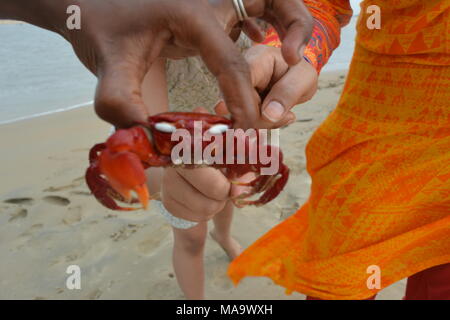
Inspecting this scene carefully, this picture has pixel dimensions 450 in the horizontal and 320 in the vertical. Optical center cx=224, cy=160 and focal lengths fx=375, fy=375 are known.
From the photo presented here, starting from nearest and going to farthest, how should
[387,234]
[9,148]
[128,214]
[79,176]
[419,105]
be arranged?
[419,105]
[387,234]
[128,214]
[79,176]
[9,148]

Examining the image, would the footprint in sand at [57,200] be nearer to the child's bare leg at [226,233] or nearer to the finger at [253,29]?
the child's bare leg at [226,233]

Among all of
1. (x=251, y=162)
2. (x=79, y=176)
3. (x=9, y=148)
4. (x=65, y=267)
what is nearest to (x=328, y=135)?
(x=251, y=162)

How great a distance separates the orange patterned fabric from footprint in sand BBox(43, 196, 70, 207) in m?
1.87

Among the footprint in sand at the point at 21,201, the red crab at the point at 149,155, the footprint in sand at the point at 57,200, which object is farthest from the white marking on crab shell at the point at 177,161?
the footprint in sand at the point at 21,201

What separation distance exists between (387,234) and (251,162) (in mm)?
546

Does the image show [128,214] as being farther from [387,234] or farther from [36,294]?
[387,234]

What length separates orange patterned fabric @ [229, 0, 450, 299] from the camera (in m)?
0.95

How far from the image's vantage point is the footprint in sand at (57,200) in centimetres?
255

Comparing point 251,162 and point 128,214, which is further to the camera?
point 128,214

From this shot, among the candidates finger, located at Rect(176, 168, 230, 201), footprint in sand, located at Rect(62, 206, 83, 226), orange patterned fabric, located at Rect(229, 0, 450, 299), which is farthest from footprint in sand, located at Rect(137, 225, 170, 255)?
orange patterned fabric, located at Rect(229, 0, 450, 299)

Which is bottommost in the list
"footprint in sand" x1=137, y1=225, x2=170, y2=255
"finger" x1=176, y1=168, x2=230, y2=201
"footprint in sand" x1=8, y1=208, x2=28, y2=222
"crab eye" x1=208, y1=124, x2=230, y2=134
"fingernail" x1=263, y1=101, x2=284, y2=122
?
"footprint in sand" x1=137, y1=225, x2=170, y2=255

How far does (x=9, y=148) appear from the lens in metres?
3.45

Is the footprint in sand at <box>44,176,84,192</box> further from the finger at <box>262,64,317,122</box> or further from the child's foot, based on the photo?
the finger at <box>262,64,317,122</box>

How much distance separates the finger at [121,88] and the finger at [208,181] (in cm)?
64
